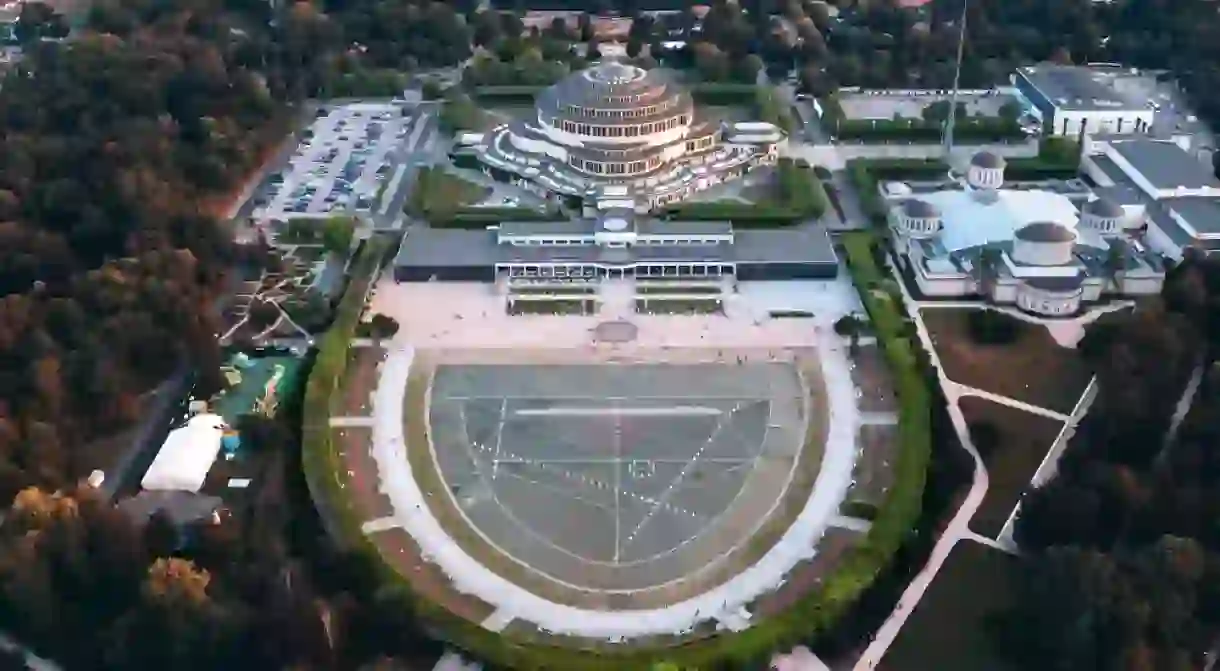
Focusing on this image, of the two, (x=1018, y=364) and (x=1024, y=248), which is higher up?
(x=1024, y=248)

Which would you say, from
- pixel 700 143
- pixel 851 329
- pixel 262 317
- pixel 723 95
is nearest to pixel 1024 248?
pixel 851 329

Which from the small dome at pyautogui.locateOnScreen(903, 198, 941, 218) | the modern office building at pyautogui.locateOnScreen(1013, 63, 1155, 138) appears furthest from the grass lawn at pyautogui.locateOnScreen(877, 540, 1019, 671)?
the modern office building at pyautogui.locateOnScreen(1013, 63, 1155, 138)

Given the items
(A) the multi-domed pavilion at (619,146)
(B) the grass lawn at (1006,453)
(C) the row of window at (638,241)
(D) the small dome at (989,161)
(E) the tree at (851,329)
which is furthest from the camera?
(A) the multi-domed pavilion at (619,146)

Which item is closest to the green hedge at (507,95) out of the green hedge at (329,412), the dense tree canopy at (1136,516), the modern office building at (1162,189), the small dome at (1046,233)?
the green hedge at (329,412)

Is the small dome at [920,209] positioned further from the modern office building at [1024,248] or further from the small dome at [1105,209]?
the small dome at [1105,209]

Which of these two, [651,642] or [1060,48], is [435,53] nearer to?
[1060,48]

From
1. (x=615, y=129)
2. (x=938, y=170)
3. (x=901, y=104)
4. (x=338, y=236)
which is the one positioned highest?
(x=615, y=129)

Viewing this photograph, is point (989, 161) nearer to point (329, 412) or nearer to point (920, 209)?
point (920, 209)
